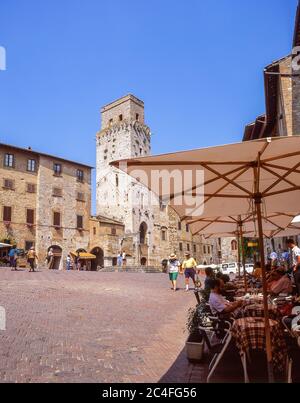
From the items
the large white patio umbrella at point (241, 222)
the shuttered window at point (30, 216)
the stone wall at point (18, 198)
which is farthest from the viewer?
the shuttered window at point (30, 216)

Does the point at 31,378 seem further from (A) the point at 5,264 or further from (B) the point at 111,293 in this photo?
(A) the point at 5,264

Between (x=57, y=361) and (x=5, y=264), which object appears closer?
(x=57, y=361)

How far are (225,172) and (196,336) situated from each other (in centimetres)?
256

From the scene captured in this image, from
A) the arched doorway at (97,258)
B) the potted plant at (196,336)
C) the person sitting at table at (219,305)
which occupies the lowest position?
the potted plant at (196,336)

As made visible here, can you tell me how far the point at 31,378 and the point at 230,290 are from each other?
535 centimetres

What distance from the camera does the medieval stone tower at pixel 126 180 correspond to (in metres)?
46.5

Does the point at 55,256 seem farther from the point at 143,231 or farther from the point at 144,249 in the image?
the point at 143,231

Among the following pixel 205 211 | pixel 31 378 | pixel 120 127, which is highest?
pixel 120 127

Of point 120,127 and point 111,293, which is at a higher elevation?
point 120,127

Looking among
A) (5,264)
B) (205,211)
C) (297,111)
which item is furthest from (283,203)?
(5,264)

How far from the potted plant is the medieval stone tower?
3853 centimetres

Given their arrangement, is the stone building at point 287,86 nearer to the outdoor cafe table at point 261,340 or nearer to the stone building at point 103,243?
the outdoor cafe table at point 261,340

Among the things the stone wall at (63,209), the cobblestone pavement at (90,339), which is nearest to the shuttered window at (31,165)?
the stone wall at (63,209)
